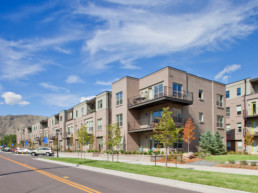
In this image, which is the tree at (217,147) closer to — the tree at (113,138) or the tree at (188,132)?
the tree at (188,132)

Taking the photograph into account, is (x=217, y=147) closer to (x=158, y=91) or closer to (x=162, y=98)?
(x=162, y=98)

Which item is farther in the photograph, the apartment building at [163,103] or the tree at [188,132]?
the apartment building at [163,103]

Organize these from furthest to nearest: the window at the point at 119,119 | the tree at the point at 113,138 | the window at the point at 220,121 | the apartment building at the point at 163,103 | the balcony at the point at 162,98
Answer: the window at the point at 220,121, the window at the point at 119,119, the apartment building at the point at 163,103, the balcony at the point at 162,98, the tree at the point at 113,138

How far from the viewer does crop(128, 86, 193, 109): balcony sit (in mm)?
27297

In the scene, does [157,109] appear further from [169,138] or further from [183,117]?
[169,138]

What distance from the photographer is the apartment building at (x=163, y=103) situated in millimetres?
29141

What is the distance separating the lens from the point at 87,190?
10.1m

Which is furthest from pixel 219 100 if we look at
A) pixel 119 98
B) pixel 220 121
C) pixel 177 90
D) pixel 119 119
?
pixel 119 119

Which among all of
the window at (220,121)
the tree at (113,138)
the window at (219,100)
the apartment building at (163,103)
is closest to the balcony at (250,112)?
the apartment building at (163,103)

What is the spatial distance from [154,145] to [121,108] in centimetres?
718

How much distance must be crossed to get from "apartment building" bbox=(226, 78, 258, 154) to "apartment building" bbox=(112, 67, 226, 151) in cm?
483

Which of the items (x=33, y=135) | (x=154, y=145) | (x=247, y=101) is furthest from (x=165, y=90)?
(x=33, y=135)

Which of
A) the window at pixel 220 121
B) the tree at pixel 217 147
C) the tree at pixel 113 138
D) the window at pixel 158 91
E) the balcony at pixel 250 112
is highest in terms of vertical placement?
the window at pixel 158 91

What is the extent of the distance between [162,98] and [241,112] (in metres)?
18.9
